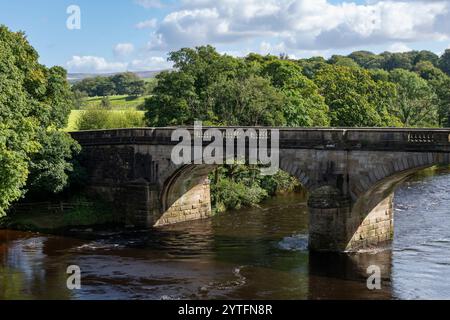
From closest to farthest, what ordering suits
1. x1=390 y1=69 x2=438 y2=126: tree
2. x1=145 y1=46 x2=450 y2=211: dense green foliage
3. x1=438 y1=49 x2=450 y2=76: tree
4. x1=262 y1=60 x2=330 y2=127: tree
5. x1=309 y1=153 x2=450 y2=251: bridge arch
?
x1=309 y1=153 x2=450 y2=251: bridge arch, x1=145 y1=46 x2=450 y2=211: dense green foliage, x1=262 y1=60 x2=330 y2=127: tree, x1=390 y1=69 x2=438 y2=126: tree, x1=438 y1=49 x2=450 y2=76: tree

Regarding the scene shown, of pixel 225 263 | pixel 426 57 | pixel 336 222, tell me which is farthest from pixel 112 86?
pixel 336 222

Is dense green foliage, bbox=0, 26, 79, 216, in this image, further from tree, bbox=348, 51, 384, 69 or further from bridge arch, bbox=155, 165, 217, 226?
tree, bbox=348, 51, 384, 69

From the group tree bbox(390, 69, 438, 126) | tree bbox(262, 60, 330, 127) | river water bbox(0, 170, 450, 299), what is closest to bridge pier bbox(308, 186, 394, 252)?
river water bbox(0, 170, 450, 299)

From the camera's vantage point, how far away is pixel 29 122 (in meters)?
40.2

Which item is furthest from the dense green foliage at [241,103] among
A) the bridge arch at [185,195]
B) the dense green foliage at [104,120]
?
the dense green foliage at [104,120]

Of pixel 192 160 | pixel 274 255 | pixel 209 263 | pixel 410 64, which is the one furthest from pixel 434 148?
Answer: pixel 410 64

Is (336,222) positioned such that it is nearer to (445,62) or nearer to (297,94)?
(297,94)

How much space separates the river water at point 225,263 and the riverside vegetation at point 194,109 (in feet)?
16.7


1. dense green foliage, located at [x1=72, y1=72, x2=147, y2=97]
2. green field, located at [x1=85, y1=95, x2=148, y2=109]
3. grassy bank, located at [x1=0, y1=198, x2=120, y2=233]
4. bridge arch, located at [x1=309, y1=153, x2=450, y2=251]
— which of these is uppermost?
dense green foliage, located at [x1=72, y1=72, x2=147, y2=97]

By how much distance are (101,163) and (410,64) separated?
5511 inches

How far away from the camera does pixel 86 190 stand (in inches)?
2132

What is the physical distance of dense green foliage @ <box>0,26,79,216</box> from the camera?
1501 inches
